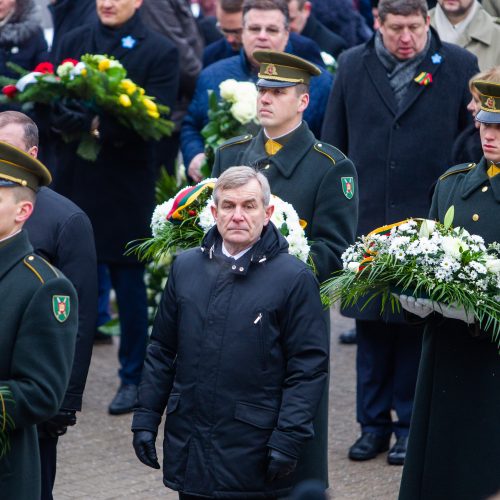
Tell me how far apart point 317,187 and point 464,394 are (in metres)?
1.17

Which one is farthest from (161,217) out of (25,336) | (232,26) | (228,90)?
(232,26)

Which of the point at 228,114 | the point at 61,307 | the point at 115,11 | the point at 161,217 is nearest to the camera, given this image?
the point at 61,307

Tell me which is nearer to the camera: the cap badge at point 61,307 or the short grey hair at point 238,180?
the cap badge at point 61,307

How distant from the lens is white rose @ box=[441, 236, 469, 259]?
16.6ft

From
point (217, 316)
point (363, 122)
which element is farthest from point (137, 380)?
point (217, 316)

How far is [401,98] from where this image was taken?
293 inches

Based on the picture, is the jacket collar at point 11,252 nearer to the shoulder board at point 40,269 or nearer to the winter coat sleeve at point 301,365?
the shoulder board at point 40,269

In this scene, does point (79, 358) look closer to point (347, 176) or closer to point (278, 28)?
point (347, 176)

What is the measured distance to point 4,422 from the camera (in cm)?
414

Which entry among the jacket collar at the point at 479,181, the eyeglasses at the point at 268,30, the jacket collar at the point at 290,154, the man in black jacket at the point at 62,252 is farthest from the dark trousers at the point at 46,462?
the eyeglasses at the point at 268,30

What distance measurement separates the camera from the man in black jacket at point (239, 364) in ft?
15.6

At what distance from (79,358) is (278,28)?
292 centimetres

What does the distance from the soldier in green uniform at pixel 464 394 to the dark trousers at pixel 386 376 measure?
1.56 metres

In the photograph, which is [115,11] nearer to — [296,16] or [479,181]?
[296,16]
